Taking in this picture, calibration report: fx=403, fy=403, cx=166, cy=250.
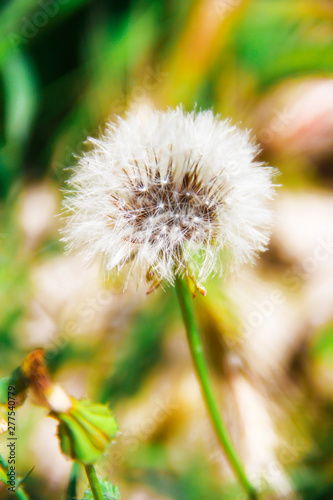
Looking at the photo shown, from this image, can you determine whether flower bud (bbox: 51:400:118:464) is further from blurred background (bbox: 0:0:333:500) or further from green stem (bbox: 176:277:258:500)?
blurred background (bbox: 0:0:333:500)

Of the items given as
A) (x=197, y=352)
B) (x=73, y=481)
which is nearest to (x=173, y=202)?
(x=197, y=352)

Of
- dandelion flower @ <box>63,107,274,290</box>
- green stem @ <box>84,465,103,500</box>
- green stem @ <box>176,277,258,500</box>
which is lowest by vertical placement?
green stem @ <box>84,465,103,500</box>

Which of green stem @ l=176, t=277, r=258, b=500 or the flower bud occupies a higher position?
green stem @ l=176, t=277, r=258, b=500

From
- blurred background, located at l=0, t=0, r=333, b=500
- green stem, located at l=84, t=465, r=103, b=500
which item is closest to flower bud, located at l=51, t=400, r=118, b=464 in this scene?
green stem, located at l=84, t=465, r=103, b=500

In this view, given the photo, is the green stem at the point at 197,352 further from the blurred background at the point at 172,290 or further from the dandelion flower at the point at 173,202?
the blurred background at the point at 172,290

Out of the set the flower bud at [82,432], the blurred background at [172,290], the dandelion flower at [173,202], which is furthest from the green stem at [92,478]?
the blurred background at [172,290]

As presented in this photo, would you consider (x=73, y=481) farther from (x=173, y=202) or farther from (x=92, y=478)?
(x=173, y=202)

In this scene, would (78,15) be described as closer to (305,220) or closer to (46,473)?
(305,220)
